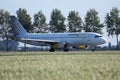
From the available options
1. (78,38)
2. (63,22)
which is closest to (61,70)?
(78,38)

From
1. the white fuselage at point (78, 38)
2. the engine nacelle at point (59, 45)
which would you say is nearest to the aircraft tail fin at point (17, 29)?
the white fuselage at point (78, 38)

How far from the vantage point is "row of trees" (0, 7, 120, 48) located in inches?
3907

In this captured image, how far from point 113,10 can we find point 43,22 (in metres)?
19.6

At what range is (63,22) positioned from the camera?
104125 mm

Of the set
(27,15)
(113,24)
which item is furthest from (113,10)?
(27,15)

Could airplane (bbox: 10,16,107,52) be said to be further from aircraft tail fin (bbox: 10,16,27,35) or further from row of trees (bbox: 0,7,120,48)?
row of trees (bbox: 0,7,120,48)

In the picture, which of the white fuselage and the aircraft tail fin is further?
the aircraft tail fin

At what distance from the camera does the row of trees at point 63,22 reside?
326 ft

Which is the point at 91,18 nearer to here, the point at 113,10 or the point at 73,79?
the point at 113,10

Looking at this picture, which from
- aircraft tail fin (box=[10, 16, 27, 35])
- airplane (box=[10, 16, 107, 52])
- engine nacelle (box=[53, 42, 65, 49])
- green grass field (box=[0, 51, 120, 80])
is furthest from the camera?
aircraft tail fin (box=[10, 16, 27, 35])

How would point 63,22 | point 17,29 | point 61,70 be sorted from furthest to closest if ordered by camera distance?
point 63,22 < point 17,29 < point 61,70

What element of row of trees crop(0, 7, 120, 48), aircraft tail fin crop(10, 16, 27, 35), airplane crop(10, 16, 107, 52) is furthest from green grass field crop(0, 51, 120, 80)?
row of trees crop(0, 7, 120, 48)

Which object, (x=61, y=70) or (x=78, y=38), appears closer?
(x=61, y=70)

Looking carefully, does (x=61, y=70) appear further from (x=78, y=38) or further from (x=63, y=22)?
(x=63, y=22)
